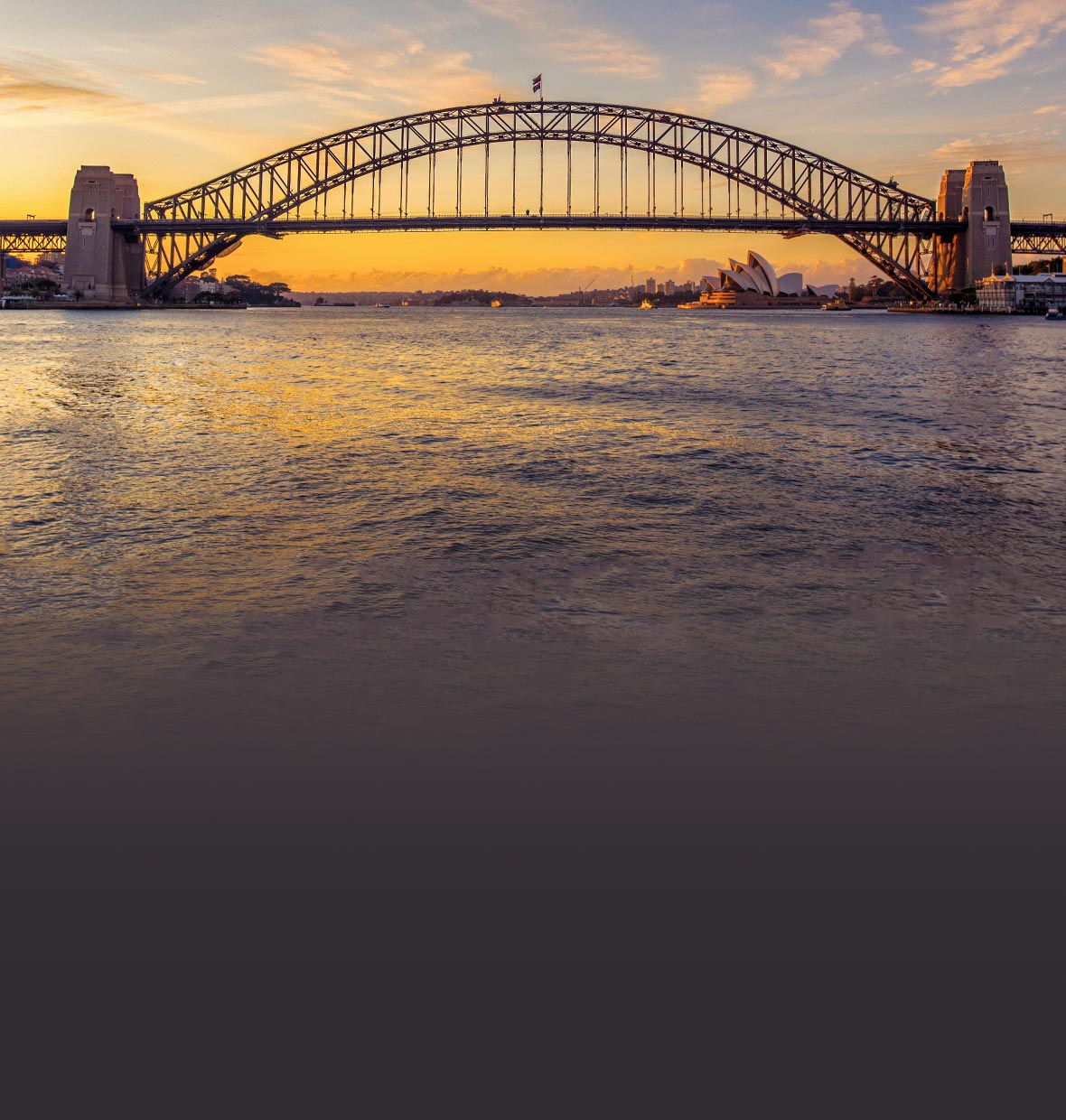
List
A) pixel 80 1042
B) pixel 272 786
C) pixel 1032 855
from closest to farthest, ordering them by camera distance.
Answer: pixel 80 1042
pixel 1032 855
pixel 272 786

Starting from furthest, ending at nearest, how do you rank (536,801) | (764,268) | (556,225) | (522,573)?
(764,268), (556,225), (522,573), (536,801)

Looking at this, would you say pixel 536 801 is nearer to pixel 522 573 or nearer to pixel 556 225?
pixel 522 573

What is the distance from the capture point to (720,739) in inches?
144

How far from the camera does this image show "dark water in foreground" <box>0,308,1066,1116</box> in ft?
7.00

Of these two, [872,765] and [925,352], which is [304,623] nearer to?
[872,765]

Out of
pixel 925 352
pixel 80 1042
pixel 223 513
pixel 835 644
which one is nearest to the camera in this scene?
pixel 80 1042

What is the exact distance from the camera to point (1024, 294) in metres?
85.8

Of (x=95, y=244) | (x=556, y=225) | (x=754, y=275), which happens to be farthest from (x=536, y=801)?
(x=754, y=275)

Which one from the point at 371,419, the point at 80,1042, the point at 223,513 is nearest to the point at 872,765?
the point at 80,1042

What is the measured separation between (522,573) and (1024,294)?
92145 millimetres

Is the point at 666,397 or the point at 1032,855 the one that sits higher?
the point at 666,397

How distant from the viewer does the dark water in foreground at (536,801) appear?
7.00ft

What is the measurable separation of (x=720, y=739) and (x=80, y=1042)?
2.23m

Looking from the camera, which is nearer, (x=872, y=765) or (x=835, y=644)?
(x=872, y=765)
